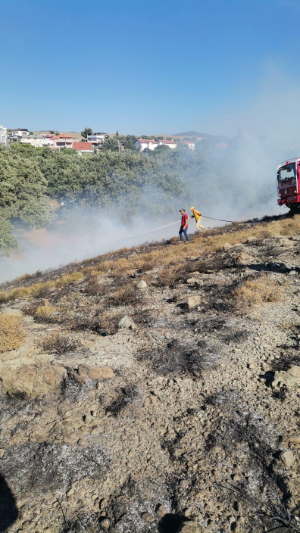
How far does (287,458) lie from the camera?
3408 mm

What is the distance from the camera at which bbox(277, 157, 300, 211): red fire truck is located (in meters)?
16.5

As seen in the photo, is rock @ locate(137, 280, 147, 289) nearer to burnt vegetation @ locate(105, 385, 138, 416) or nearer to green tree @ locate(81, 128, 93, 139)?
burnt vegetation @ locate(105, 385, 138, 416)

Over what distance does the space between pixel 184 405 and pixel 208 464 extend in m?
0.92

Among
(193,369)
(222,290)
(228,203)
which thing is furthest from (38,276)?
(228,203)

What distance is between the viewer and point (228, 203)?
43.3 m

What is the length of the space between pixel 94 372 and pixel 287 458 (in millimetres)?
2892

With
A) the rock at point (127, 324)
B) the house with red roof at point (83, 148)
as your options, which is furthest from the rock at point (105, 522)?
the house with red roof at point (83, 148)

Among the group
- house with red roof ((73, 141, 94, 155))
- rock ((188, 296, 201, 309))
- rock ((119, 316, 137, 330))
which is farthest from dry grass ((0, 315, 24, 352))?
house with red roof ((73, 141, 94, 155))

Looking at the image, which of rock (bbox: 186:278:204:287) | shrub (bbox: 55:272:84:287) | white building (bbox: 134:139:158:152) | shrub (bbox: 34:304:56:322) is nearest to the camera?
shrub (bbox: 34:304:56:322)

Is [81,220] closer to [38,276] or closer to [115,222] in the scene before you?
[115,222]

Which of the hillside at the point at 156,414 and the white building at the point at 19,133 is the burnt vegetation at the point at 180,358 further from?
the white building at the point at 19,133

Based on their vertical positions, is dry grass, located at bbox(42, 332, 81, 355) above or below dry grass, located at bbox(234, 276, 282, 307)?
above

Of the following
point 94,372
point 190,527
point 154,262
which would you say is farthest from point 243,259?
point 190,527

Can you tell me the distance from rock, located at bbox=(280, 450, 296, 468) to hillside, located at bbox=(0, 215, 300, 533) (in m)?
0.01
